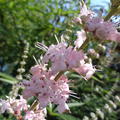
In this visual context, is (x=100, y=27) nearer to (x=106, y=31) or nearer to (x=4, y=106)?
(x=106, y=31)

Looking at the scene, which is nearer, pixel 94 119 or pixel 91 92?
pixel 94 119

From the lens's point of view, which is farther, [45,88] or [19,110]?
[19,110]

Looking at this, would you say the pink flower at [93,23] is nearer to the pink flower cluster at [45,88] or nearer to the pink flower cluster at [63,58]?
the pink flower cluster at [63,58]

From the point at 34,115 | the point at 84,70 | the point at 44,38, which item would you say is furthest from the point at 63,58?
A: the point at 44,38

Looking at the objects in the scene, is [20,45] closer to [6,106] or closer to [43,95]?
[6,106]

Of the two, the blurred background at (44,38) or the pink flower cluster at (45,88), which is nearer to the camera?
the pink flower cluster at (45,88)

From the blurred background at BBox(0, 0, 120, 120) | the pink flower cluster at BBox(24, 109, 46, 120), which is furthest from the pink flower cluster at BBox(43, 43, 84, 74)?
the blurred background at BBox(0, 0, 120, 120)

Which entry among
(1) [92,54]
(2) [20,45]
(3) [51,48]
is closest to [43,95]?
(3) [51,48]

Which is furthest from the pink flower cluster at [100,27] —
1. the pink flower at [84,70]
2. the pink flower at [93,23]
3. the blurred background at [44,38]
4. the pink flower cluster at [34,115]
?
the blurred background at [44,38]
